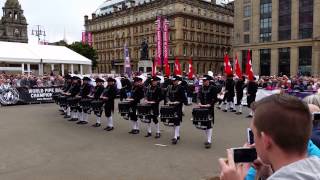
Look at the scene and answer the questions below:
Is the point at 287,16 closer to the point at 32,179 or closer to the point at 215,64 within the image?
the point at 215,64

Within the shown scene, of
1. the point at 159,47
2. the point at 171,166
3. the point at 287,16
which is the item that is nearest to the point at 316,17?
the point at 287,16

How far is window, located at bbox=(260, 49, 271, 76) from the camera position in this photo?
6462cm

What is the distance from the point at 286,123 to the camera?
1677mm

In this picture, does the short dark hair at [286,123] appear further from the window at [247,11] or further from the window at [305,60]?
the window at [247,11]

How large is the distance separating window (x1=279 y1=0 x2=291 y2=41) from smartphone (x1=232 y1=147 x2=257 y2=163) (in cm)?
6396

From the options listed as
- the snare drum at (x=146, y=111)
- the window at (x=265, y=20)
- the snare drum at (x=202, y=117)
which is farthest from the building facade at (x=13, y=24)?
the snare drum at (x=202, y=117)

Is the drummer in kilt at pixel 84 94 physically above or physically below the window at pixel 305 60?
below

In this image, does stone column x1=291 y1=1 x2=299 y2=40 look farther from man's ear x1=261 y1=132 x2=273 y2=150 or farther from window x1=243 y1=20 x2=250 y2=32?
man's ear x1=261 y1=132 x2=273 y2=150

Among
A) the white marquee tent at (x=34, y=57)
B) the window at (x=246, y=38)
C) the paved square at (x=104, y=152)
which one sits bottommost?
the paved square at (x=104, y=152)

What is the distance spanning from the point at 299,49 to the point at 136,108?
5392 cm

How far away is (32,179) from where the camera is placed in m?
7.23

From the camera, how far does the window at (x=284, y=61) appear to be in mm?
61812

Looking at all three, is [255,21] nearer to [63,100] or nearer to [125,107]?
[63,100]

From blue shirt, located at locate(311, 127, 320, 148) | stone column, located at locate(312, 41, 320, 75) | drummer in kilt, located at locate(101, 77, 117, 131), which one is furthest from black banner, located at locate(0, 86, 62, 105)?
stone column, located at locate(312, 41, 320, 75)
